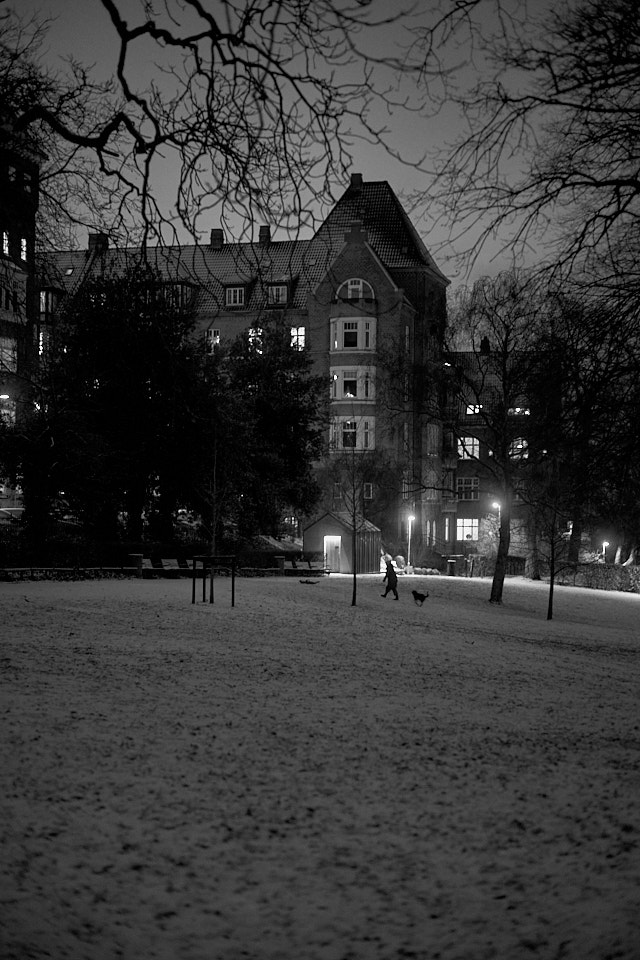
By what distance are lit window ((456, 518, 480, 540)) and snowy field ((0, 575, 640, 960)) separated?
64.3 meters

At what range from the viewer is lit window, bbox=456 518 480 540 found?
8088 centimetres

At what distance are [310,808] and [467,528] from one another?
244 ft

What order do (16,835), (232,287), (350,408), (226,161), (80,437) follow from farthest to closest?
(232,287)
(350,408)
(80,437)
(226,161)
(16,835)

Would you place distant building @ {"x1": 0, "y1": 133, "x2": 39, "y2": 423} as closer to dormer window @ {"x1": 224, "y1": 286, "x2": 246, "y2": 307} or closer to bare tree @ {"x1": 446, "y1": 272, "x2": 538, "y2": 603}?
bare tree @ {"x1": 446, "y1": 272, "x2": 538, "y2": 603}

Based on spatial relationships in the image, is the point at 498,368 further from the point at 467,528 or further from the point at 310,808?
the point at 467,528

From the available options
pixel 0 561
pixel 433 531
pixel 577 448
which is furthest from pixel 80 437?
pixel 433 531

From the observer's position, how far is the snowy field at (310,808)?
5.51m

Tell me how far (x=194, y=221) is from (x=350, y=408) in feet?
180

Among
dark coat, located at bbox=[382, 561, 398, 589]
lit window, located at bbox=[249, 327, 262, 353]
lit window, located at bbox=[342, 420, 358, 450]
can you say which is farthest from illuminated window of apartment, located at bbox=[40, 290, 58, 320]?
lit window, located at bbox=[342, 420, 358, 450]

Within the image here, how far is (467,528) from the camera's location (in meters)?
81.2

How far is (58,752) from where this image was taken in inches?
353

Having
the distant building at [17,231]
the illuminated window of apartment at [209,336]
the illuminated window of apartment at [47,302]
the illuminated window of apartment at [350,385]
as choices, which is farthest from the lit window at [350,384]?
the distant building at [17,231]

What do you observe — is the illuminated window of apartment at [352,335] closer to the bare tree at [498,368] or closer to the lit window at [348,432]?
the lit window at [348,432]

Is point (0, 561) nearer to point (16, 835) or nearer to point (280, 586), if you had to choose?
point (280, 586)
